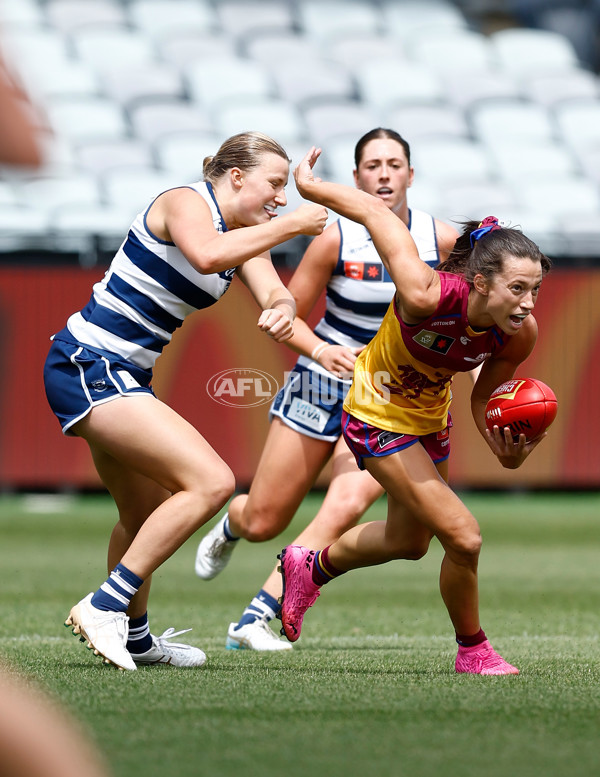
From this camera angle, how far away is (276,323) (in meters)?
4.78

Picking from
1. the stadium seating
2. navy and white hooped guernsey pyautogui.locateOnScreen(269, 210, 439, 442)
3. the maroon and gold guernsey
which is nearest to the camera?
the maroon and gold guernsey

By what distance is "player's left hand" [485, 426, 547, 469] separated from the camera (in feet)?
15.9

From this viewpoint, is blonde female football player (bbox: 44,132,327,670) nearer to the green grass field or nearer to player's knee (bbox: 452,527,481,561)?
the green grass field

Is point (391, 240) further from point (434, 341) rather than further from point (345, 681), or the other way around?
point (345, 681)

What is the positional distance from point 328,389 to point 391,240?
1.58 metres

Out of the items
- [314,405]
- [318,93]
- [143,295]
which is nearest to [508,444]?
[314,405]

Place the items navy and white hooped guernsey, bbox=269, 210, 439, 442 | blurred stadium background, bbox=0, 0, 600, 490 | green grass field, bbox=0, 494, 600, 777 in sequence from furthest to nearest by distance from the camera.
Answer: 1. blurred stadium background, bbox=0, 0, 600, 490
2. navy and white hooped guernsey, bbox=269, 210, 439, 442
3. green grass field, bbox=0, 494, 600, 777

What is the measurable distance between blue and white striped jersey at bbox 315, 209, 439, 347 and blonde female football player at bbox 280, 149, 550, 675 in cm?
103

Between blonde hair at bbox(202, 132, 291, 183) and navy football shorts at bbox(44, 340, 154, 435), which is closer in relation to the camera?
navy football shorts at bbox(44, 340, 154, 435)

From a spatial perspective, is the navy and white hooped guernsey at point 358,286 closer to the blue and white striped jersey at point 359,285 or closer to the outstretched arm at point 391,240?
the blue and white striped jersey at point 359,285

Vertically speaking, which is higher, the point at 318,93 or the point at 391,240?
the point at 318,93

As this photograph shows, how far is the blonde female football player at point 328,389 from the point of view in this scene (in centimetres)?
600

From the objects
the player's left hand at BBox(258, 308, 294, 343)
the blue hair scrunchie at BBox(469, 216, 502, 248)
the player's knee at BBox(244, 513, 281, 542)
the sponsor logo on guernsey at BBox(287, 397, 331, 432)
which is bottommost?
the player's knee at BBox(244, 513, 281, 542)

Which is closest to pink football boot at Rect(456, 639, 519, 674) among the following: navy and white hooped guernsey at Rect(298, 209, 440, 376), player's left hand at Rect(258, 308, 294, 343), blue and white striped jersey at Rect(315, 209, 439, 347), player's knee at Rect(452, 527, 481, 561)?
player's knee at Rect(452, 527, 481, 561)
